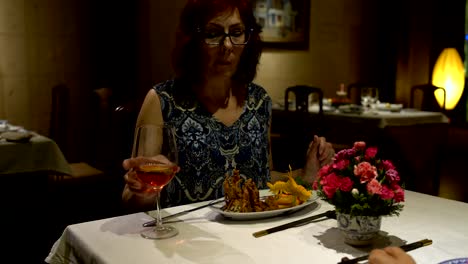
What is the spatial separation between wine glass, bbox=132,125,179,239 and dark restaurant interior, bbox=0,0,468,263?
65 centimetres

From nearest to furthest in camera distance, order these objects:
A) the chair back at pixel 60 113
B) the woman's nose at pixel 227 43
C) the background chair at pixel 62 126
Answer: the woman's nose at pixel 227 43
the background chair at pixel 62 126
the chair back at pixel 60 113

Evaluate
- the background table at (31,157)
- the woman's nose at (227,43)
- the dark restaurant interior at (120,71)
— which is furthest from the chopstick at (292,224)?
the background table at (31,157)

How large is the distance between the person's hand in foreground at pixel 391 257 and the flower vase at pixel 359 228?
0.59 feet

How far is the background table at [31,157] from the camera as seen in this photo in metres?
3.04

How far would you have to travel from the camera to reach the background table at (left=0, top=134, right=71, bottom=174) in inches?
120

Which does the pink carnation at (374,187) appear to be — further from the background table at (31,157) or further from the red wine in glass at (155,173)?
the background table at (31,157)

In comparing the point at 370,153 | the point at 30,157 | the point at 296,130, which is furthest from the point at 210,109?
the point at 296,130

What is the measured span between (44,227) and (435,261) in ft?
10.3

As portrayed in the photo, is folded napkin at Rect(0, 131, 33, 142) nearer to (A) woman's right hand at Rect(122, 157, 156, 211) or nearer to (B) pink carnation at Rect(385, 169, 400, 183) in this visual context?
(A) woman's right hand at Rect(122, 157, 156, 211)

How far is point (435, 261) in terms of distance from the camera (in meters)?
0.96

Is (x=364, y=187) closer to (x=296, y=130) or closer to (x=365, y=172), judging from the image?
(x=365, y=172)

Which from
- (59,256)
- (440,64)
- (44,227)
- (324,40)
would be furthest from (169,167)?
(440,64)

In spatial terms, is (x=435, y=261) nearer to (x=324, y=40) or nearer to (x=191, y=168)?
(x=191, y=168)

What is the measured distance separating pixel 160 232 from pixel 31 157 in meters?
2.32
